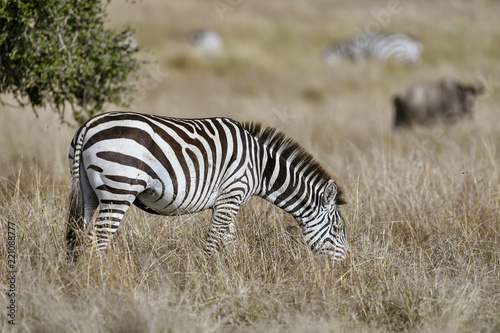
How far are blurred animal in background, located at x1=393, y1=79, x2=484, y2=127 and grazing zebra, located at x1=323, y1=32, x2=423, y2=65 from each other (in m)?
12.2

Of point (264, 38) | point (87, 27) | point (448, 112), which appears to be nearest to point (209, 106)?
point (448, 112)

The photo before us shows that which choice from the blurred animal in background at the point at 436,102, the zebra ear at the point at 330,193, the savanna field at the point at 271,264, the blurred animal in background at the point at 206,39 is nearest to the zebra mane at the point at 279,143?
the zebra ear at the point at 330,193

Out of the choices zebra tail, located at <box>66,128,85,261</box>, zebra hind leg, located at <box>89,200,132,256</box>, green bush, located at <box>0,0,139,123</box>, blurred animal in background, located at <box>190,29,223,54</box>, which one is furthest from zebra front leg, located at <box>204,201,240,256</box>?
blurred animal in background, located at <box>190,29,223,54</box>

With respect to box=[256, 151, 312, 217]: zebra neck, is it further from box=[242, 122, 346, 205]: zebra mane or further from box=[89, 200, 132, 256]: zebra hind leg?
box=[89, 200, 132, 256]: zebra hind leg

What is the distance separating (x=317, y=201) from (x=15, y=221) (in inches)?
103

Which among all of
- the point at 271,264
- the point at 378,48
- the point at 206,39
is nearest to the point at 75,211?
the point at 271,264

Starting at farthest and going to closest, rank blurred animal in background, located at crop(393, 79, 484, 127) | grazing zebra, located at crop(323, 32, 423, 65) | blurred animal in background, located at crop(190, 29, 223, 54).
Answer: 1. grazing zebra, located at crop(323, 32, 423, 65)
2. blurred animal in background, located at crop(190, 29, 223, 54)
3. blurred animal in background, located at crop(393, 79, 484, 127)

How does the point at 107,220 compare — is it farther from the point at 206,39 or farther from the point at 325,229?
the point at 206,39

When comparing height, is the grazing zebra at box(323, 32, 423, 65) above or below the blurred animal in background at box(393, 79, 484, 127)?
above

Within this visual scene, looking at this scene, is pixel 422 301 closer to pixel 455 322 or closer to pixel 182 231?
pixel 455 322

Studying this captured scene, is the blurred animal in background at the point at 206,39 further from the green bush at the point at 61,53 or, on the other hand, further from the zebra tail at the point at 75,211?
the zebra tail at the point at 75,211

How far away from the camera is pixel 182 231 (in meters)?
5.45

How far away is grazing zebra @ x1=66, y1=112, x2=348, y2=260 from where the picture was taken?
4.28 m

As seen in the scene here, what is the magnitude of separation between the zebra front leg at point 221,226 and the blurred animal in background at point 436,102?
9749mm
